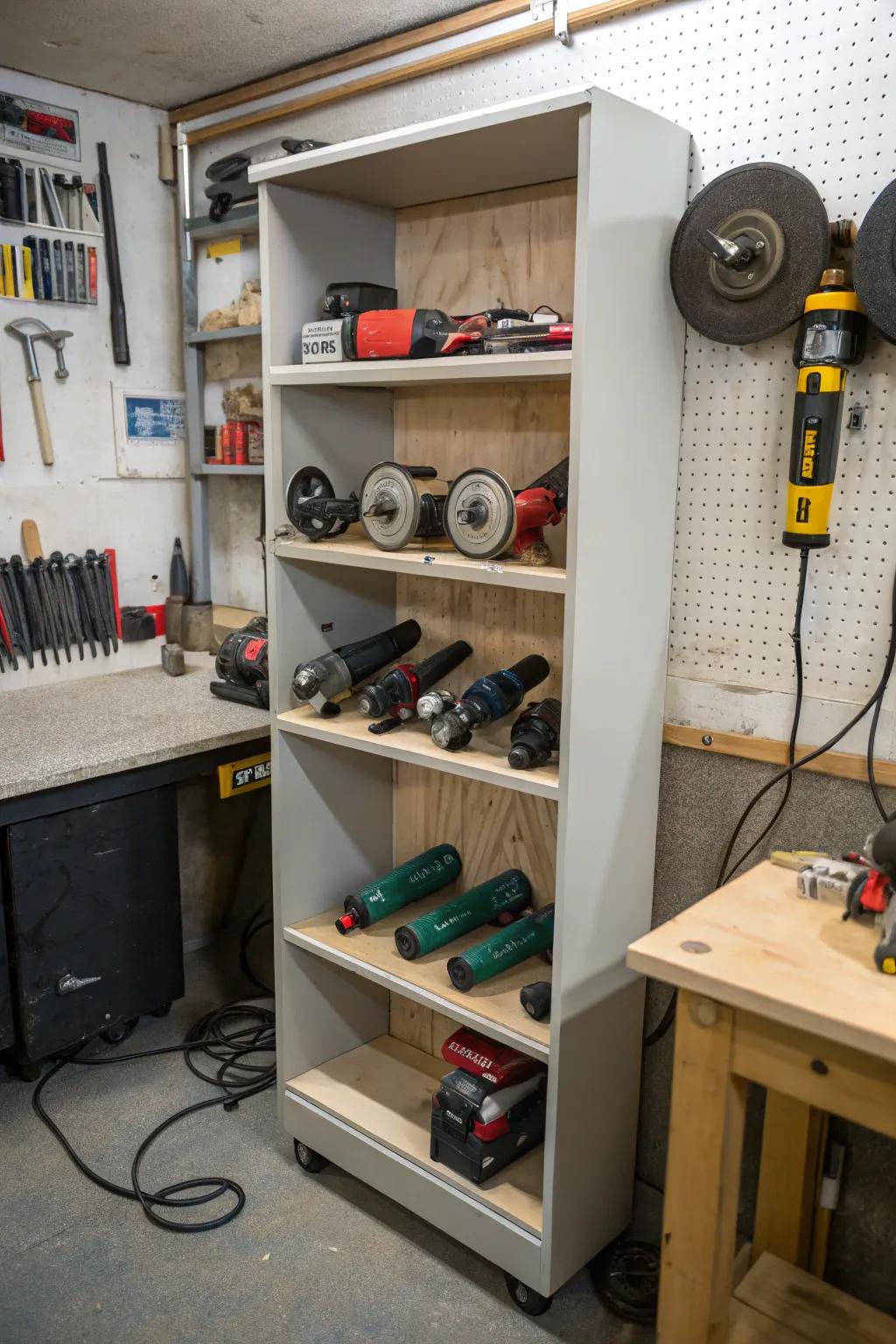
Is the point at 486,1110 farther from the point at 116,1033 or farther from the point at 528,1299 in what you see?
the point at 116,1033

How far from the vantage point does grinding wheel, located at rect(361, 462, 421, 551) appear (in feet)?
5.42

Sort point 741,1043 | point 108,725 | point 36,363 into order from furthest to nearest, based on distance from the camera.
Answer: point 36,363
point 108,725
point 741,1043

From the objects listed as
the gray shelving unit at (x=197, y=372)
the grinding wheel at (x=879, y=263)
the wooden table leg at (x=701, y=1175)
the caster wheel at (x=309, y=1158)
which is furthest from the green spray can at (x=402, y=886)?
the grinding wheel at (x=879, y=263)

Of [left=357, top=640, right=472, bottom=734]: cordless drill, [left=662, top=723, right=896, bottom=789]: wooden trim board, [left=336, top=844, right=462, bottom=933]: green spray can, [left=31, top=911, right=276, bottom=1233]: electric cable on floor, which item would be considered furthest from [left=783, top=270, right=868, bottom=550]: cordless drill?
[left=31, top=911, right=276, bottom=1233]: electric cable on floor

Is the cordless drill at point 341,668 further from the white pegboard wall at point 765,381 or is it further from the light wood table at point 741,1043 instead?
the light wood table at point 741,1043

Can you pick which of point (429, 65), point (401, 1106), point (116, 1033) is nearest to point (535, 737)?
point (401, 1106)

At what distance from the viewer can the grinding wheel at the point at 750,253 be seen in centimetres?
140

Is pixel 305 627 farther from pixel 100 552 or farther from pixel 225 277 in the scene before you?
pixel 225 277

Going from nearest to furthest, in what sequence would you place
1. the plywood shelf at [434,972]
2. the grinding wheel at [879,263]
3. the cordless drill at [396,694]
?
the grinding wheel at [879,263] → the plywood shelf at [434,972] → the cordless drill at [396,694]

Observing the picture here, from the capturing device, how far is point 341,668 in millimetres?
1840

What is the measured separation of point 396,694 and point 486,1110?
732 mm

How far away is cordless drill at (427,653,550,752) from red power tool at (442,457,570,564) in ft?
0.71

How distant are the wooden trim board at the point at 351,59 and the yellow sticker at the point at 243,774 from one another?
1.52 metres

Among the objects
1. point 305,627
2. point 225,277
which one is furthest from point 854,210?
point 225,277
